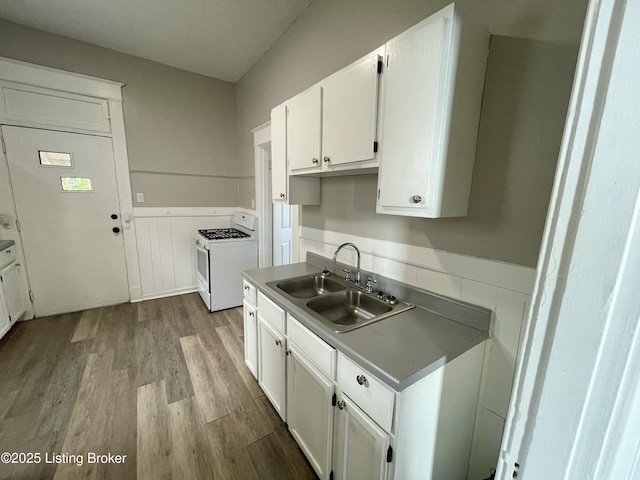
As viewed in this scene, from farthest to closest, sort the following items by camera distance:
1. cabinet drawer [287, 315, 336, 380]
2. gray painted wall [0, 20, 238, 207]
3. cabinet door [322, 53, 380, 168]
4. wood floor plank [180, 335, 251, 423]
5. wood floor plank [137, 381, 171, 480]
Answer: gray painted wall [0, 20, 238, 207] → wood floor plank [180, 335, 251, 423] → wood floor plank [137, 381, 171, 480] → cabinet door [322, 53, 380, 168] → cabinet drawer [287, 315, 336, 380]

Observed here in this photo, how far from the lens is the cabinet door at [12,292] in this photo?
246 centimetres

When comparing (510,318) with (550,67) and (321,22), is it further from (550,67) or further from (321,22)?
(321,22)

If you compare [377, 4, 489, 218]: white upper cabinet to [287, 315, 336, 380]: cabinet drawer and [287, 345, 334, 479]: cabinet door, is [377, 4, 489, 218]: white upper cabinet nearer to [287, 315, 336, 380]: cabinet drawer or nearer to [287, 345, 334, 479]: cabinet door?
[287, 315, 336, 380]: cabinet drawer

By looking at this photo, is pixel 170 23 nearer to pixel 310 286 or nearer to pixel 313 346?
pixel 310 286

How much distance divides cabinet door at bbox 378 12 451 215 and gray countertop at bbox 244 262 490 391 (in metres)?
0.52

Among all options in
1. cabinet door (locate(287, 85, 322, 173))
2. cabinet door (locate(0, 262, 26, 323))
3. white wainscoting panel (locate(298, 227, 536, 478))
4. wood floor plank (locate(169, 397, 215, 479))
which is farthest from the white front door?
white wainscoting panel (locate(298, 227, 536, 478))

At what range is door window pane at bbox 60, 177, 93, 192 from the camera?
9.46 ft

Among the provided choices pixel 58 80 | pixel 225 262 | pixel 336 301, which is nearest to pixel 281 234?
pixel 225 262

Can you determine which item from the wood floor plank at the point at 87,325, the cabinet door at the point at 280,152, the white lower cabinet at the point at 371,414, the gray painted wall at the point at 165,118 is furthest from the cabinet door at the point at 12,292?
the white lower cabinet at the point at 371,414

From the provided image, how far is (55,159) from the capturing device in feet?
9.23

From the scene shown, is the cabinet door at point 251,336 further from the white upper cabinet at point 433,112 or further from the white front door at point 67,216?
the white front door at point 67,216

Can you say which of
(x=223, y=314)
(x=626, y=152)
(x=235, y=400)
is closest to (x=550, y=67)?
(x=626, y=152)

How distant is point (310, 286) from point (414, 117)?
50.9 inches

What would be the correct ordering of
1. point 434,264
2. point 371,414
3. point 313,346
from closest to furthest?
point 371,414 < point 313,346 < point 434,264
